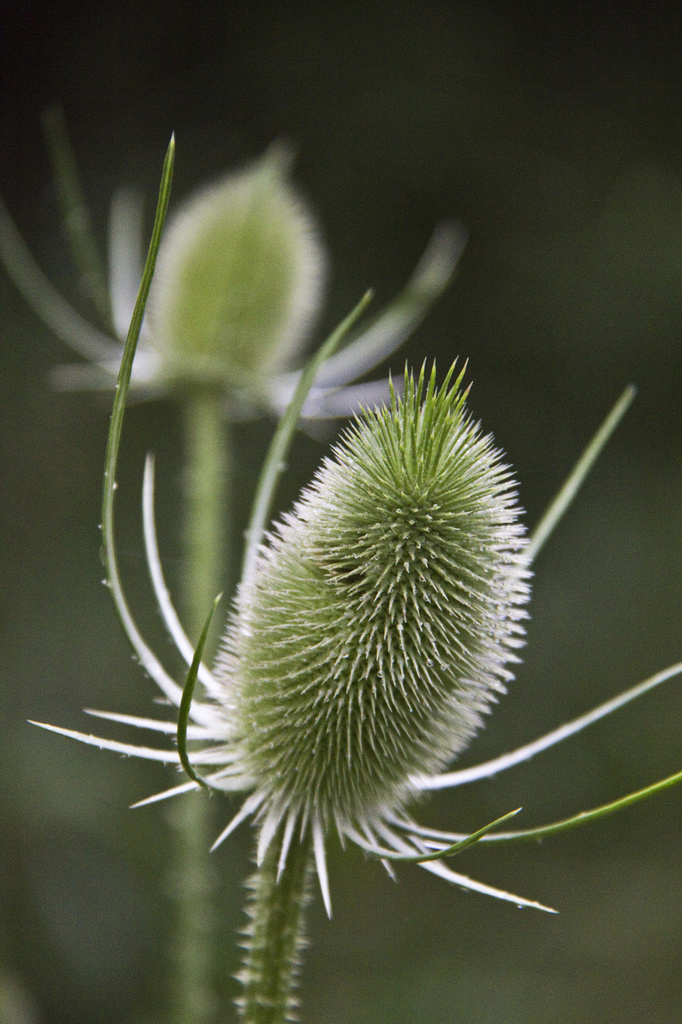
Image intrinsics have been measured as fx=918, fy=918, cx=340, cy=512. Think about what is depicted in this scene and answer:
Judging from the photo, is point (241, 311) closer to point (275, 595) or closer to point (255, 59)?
point (275, 595)

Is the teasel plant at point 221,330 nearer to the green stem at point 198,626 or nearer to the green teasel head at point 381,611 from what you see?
the green stem at point 198,626

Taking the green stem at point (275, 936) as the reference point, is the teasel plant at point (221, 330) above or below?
above

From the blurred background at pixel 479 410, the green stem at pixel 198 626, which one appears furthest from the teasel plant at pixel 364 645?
the blurred background at pixel 479 410

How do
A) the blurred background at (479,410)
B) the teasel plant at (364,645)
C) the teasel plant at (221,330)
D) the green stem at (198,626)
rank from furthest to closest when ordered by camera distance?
the blurred background at (479,410) → the teasel plant at (221,330) → the green stem at (198,626) → the teasel plant at (364,645)

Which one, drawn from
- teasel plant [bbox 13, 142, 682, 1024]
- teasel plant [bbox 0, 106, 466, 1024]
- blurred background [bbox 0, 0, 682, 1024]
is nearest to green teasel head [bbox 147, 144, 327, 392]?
teasel plant [bbox 0, 106, 466, 1024]

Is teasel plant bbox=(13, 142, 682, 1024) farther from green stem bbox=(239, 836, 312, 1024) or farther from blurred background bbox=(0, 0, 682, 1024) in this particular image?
blurred background bbox=(0, 0, 682, 1024)

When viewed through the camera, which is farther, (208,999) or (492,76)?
(492,76)

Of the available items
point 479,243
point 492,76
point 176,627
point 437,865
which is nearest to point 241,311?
point 176,627
